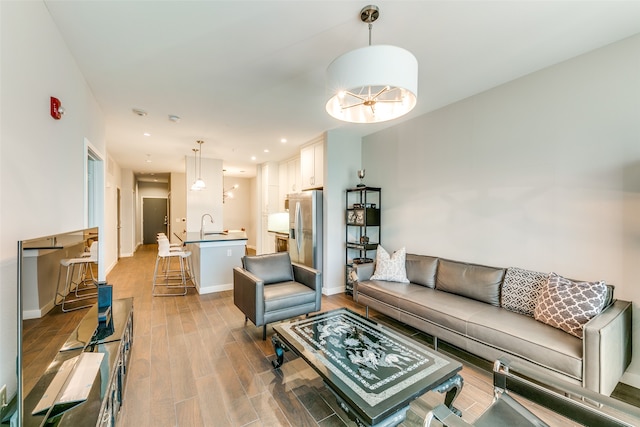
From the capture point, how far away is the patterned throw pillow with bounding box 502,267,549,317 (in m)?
2.40

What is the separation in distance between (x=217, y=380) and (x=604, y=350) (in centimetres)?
276

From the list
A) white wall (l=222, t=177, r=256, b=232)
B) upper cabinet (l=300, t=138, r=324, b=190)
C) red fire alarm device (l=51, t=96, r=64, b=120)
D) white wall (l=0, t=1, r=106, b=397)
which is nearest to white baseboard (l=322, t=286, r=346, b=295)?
upper cabinet (l=300, t=138, r=324, b=190)

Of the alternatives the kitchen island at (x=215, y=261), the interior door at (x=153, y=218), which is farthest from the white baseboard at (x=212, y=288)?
the interior door at (x=153, y=218)

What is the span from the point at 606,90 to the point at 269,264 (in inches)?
144

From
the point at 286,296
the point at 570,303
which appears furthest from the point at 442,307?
the point at 286,296

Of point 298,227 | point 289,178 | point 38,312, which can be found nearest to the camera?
point 38,312

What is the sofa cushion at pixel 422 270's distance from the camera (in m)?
3.28

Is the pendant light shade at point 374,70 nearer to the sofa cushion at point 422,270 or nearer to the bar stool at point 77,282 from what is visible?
the bar stool at point 77,282

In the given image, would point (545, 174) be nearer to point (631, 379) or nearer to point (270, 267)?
point (631, 379)

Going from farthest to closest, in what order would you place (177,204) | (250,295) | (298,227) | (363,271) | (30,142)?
(177,204)
(298,227)
(363,271)
(250,295)
(30,142)

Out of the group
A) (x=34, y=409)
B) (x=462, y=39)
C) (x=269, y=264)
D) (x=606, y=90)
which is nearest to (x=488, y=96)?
(x=606, y=90)

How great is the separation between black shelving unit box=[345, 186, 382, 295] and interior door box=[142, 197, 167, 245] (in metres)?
9.25

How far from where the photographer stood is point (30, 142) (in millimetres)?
1541

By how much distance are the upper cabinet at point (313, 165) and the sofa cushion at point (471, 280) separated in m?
2.39
